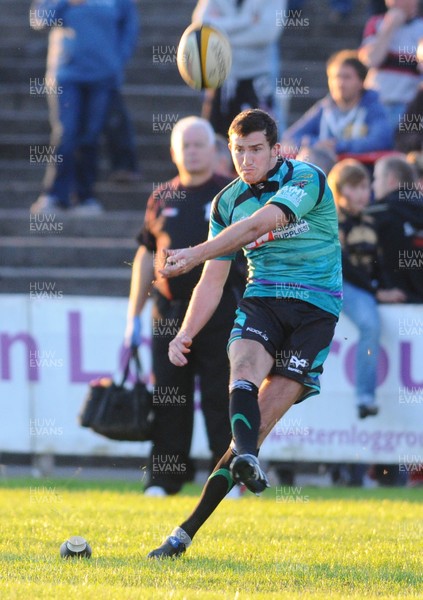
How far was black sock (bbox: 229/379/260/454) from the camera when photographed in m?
6.48

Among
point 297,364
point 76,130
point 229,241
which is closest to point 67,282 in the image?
point 76,130

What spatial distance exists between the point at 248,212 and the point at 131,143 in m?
7.72

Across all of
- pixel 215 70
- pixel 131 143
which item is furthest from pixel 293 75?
pixel 215 70

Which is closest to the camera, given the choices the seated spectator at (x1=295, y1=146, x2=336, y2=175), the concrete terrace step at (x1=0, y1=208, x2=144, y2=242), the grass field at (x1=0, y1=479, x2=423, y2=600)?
the grass field at (x1=0, y1=479, x2=423, y2=600)

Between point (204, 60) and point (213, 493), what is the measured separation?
11.8ft

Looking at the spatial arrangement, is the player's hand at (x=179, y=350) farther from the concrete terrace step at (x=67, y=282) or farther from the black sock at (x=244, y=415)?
the concrete terrace step at (x=67, y=282)

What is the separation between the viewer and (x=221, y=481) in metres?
6.74

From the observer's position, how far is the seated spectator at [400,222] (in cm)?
1107

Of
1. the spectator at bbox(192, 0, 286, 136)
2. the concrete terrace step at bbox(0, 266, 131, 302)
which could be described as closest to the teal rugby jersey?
the concrete terrace step at bbox(0, 266, 131, 302)

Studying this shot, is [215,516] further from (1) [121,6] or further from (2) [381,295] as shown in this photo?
(1) [121,6]

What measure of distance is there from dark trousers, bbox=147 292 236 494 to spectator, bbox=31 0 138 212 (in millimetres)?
4146

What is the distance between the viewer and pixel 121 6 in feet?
45.6

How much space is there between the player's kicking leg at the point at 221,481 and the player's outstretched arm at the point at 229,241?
2.77 feet

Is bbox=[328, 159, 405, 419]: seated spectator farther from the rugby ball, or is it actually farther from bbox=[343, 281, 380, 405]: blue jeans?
the rugby ball
